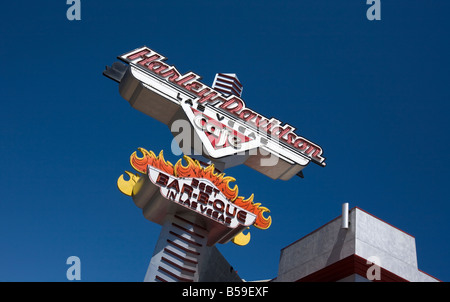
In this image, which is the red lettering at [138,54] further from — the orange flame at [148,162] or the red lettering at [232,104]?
the orange flame at [148,162]

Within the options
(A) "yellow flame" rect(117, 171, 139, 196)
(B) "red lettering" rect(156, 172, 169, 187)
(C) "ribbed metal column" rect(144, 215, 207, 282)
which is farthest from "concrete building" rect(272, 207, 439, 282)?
(A) "yellow flame" rect(117, 171, 139, 196)

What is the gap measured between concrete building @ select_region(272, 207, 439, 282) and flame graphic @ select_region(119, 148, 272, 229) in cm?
214

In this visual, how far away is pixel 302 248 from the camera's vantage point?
65.2 ft

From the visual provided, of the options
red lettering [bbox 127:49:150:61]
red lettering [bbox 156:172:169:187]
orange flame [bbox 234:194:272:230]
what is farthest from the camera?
red lettering [bbox 127:49:150:61]

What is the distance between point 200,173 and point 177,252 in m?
3.01

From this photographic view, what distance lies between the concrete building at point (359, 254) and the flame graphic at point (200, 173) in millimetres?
2141

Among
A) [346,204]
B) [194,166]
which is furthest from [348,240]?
[194,166]

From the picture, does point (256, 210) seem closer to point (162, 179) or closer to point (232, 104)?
point (162, 179)

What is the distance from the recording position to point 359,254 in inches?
664

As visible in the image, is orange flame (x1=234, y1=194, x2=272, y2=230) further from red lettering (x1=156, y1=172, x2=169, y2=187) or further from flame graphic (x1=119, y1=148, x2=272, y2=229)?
red lettering (x1=156, y1=172, x2=169, y2=187)

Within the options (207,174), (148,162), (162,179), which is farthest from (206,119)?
(162,179)

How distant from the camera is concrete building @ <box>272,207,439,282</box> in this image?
55.0ft
